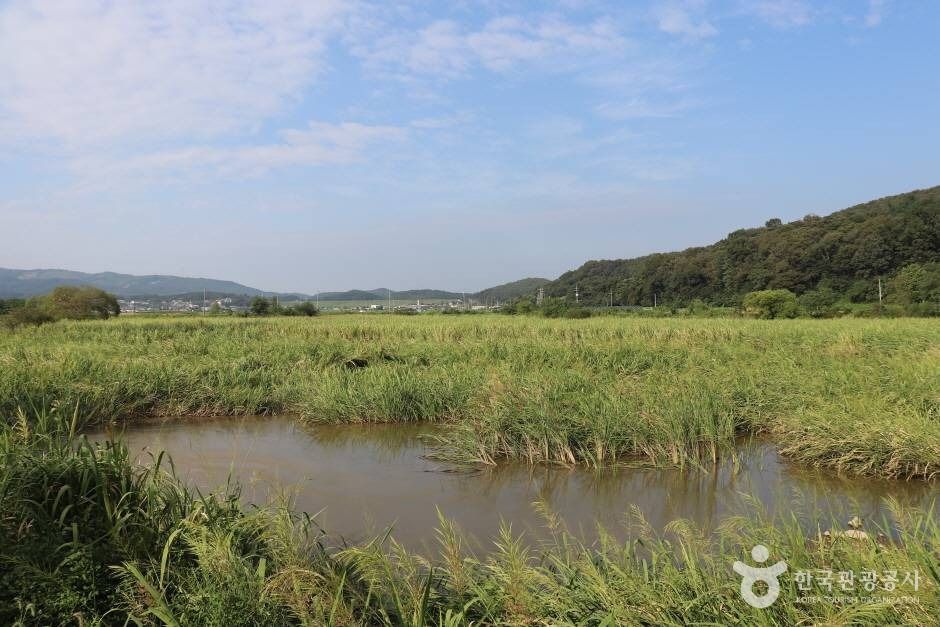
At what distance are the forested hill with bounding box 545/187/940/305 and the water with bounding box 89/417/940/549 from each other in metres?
48.4

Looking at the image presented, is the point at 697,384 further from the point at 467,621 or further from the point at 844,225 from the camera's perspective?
the point at 844,225

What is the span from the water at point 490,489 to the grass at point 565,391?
0.31 metres

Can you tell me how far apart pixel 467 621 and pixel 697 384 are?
18.8ft

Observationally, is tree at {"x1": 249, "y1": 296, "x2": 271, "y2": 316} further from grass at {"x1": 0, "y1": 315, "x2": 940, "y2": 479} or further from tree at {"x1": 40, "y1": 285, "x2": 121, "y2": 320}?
grass at {"x1": 0, "y1": 315, "x2": 940, "y2": 479}

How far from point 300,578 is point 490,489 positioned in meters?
2.79

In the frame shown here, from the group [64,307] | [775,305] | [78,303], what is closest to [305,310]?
[78,303]

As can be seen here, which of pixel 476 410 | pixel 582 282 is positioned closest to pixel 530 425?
pixel 476 410

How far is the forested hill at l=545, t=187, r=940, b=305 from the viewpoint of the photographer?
1953 inches

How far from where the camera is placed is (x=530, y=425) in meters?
5.94

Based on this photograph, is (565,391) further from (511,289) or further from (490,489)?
(511,289)

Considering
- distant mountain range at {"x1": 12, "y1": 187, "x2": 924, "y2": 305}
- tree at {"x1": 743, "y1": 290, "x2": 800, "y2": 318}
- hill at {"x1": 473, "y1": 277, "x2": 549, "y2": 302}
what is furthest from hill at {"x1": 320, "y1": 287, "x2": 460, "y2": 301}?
tree at {"x1": 743, "y1": 290, "x2": 800, "y2": 318}

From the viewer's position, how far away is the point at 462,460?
596cm

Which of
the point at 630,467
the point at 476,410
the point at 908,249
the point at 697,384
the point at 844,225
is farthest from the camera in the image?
the point at 844,225

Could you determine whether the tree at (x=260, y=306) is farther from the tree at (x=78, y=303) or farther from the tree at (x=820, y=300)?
the tree at (x=820, y=300)
